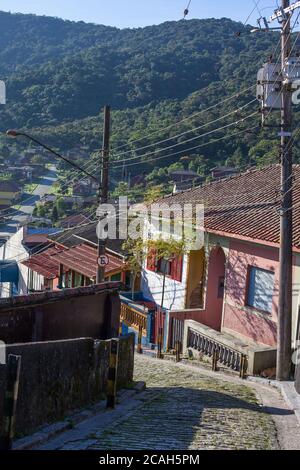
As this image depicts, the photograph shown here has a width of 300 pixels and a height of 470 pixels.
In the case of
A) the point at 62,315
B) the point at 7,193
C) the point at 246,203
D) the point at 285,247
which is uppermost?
the point at 246,203

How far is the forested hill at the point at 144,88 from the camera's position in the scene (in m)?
55.1

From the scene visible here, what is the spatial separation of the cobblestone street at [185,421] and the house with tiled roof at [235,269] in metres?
3.37

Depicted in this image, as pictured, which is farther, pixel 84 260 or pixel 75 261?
pixel 75 261

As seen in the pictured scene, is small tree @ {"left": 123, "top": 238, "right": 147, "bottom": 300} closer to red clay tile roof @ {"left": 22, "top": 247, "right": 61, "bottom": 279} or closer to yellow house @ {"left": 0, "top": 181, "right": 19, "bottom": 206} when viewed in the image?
red clay tile roof @ {"left": 22, "top": 247, "right": 61, "bottom": 279}

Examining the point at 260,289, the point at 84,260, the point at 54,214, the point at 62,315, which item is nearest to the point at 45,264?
the point at 84,260

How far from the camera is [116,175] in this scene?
212ft

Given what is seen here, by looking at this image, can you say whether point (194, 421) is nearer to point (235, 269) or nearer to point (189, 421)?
point (189, 421)

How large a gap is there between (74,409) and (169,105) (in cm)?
6017

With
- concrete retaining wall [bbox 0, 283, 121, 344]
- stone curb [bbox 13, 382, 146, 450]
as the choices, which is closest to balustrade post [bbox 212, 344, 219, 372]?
concrete retaining wall [bbox 0, 283, 121, 344]

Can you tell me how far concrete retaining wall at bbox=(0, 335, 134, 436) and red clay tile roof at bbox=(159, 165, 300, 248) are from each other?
7259 mm

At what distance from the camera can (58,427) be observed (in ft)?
25.9

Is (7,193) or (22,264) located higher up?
(7,193)

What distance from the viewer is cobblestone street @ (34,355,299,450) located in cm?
764

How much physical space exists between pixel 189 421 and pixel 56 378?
6.81 ft
